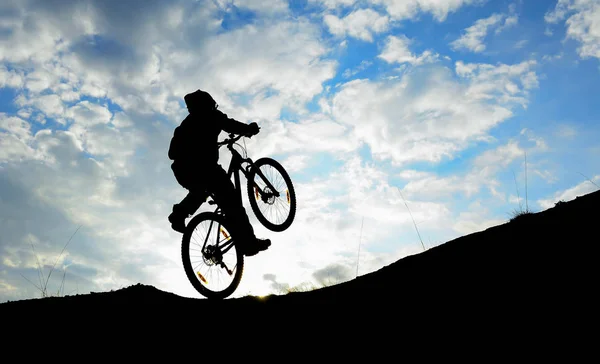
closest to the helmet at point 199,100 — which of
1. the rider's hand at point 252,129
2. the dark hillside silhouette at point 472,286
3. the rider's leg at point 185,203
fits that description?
the rider's hand at point 252,129

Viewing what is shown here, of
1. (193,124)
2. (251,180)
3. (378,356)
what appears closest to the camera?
(378,356)

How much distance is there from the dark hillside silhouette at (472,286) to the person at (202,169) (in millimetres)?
1006

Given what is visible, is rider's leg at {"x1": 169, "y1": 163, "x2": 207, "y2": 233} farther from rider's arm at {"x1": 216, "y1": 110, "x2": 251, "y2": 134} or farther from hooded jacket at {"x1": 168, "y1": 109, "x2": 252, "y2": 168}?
rider's arm at {"x1": 216, "y1": 110, "x2": 251, "y2": 134}

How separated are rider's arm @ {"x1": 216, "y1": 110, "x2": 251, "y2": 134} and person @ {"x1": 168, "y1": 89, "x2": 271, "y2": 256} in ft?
0.05

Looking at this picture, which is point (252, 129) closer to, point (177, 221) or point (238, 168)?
point (238, 168)

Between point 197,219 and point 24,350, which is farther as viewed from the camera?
point 197,219

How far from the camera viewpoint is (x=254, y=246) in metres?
5.66

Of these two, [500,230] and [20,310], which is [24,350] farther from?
[500,230]

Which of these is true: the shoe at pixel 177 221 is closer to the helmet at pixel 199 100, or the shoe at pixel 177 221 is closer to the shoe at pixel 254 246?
the shoe at pixel 254 246

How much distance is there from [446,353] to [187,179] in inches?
158

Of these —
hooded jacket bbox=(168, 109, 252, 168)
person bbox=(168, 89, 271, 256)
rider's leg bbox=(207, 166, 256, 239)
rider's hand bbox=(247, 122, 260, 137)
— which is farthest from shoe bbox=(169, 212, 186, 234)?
rider's hand bbox=(247, 122, 260, 137)

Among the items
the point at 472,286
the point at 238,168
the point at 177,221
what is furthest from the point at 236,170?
the point at 472,286

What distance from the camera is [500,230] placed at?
4988 mm

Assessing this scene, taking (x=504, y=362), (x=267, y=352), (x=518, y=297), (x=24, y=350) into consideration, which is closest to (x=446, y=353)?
(x=504, y=362)
